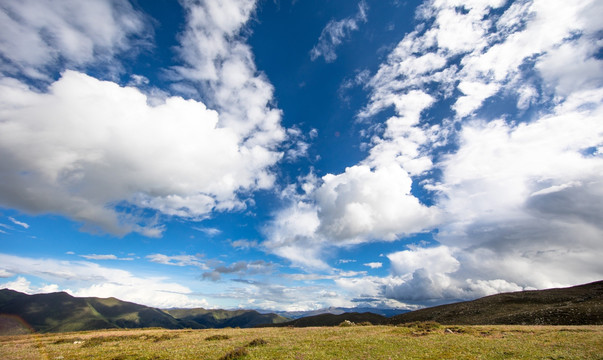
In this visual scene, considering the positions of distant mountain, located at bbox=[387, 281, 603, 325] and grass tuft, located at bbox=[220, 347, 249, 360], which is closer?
grass tuft, located at bbox=[220, 347, 249, 360]

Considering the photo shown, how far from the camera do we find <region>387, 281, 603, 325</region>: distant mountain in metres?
58.7

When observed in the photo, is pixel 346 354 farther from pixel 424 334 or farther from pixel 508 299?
pixel 508 299

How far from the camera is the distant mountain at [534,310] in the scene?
58.7 m

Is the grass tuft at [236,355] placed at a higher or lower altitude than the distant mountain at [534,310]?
lower

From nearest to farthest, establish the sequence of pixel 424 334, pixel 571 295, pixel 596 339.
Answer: pixel 596 339, pixel 424 334, pixel 571 295

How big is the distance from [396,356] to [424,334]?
1851 centimetres

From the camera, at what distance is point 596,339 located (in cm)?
2855

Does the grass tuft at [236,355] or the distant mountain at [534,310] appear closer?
the grass tuft at [236,355]

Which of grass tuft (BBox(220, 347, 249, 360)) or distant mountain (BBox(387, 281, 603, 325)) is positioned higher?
distant mountain (BBox(387, 281, 603, 325))

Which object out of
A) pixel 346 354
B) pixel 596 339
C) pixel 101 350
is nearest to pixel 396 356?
pixel 346 354

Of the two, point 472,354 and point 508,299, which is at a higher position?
point 508,299

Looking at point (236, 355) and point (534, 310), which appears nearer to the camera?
point (236, 355)

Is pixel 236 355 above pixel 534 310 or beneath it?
beneath

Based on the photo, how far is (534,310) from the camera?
2763 inches
